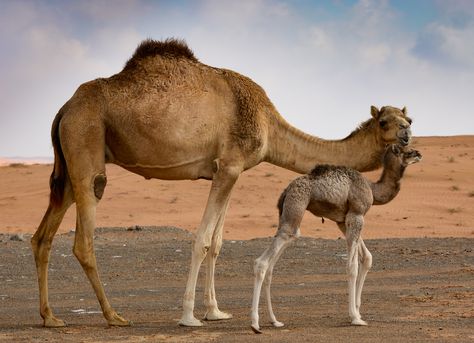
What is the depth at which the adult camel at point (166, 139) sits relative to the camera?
9.98 meters

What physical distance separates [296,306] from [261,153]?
207 cm

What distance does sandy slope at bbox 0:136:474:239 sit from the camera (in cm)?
2734

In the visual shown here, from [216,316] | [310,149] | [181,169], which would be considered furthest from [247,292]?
[181,169]

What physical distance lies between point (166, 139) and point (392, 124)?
2.51 m

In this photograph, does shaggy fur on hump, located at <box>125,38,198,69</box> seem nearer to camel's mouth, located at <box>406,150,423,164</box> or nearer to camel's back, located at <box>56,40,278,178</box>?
camel's back, located at <box>56,40,278,178</box>

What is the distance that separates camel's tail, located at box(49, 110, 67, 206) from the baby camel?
2.51 m

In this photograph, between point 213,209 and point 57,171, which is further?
point 57,171

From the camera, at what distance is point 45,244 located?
10.3 metres

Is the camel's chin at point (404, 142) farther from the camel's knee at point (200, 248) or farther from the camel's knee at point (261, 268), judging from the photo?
the camel's knee at point (200, 248)

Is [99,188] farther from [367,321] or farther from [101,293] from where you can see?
[367,321]

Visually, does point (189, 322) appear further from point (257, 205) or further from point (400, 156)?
point (257, 205)

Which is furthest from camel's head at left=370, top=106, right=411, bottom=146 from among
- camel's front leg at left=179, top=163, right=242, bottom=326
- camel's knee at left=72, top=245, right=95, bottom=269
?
camel's knee at left=72, top=245, right=95, bottom=269

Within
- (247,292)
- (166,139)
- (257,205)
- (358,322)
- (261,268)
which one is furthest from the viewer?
(257,205)

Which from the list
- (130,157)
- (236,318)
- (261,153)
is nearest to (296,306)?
(236,318)
